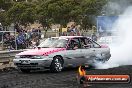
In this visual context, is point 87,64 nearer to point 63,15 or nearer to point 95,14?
point 95,14

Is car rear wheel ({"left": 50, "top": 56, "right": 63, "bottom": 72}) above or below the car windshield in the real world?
below

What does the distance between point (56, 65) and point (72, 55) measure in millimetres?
1063

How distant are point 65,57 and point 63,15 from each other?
107 feet

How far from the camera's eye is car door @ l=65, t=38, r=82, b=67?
638 inches

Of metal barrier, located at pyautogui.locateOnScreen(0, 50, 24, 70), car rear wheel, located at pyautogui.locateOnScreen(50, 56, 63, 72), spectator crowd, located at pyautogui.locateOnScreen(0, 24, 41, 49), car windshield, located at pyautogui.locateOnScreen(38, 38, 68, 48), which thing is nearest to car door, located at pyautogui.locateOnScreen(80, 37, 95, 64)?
car windshield, located at pyautogui.locateOnScreen(38, 38, 68, 48)

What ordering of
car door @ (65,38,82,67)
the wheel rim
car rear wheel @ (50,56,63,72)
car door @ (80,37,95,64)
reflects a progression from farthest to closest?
car door @ (80,37,95,64) → car door @ (65,38,82,67) → the wheel rim → car rear wheel @ (50,56,63,72)

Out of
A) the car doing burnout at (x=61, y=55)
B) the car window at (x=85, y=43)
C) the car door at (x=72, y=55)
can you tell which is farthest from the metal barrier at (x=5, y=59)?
the car window at (x=85, y=43)

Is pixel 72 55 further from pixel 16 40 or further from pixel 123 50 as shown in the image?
pixel 16 40

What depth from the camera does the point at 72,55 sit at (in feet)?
53.8

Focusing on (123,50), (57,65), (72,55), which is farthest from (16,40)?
(57,65)

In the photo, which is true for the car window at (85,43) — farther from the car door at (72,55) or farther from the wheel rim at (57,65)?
the wheel rim at (57,65)

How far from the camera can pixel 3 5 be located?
55562 millimetres

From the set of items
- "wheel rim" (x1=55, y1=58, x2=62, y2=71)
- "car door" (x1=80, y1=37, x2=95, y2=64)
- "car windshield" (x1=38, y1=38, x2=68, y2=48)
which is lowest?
"wheel rim" (x1=55, y1=58, x2=62, y2=71)

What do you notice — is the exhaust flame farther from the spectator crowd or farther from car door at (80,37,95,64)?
the spectator crowd
